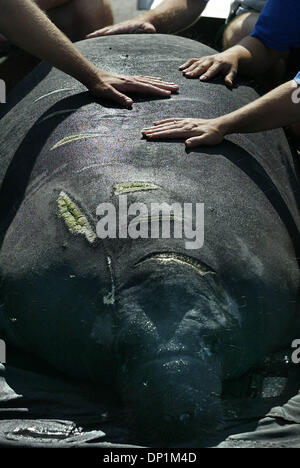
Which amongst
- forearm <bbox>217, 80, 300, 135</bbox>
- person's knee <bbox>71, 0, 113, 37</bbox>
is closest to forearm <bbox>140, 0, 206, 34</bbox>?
person's knee <bbox>71, 0, 113, 37</bbox>

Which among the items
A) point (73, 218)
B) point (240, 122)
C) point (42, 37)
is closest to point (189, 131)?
point (240, 122)

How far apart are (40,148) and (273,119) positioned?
765 millimetres

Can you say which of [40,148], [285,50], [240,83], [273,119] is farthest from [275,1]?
[40,148]

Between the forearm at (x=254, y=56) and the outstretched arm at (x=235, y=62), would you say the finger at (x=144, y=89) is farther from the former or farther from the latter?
the forearm at (x=254, y=56)

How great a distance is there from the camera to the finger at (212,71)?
3.05m

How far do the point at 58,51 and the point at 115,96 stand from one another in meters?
0.27

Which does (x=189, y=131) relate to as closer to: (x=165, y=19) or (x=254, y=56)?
(x=254, y=56)

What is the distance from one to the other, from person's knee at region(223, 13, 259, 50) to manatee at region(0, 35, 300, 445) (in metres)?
1.23

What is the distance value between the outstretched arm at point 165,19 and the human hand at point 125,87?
0.73 metres

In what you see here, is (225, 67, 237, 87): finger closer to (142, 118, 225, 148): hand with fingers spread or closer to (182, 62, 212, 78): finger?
(182, 62, 212, 78): finger

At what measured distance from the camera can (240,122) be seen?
273 cm

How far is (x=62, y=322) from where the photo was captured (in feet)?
7.51

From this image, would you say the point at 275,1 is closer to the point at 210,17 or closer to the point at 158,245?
the point at 210,17

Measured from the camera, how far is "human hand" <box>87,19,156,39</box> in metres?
3.54
